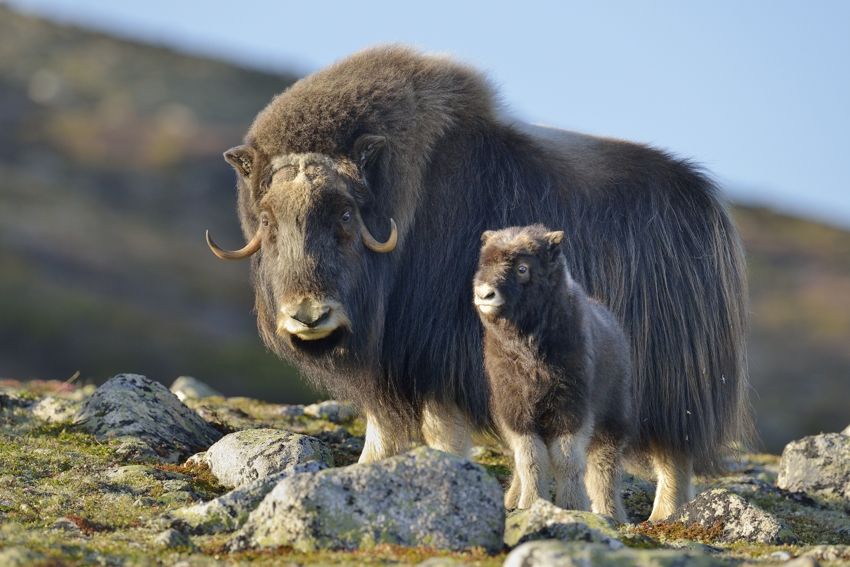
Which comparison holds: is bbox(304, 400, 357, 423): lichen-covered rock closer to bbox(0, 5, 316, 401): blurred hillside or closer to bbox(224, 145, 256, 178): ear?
bbox(224, 145, 256, 178): ear

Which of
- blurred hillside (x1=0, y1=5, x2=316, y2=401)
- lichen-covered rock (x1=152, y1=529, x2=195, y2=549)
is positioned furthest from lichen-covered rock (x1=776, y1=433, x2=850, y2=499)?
blurred hillside (x1=0, y1=5, x2=316, y2=401)

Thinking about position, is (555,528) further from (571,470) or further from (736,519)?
(736,519)

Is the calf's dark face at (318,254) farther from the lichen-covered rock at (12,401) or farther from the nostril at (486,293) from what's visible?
the lichen-covered rock at (12,401)

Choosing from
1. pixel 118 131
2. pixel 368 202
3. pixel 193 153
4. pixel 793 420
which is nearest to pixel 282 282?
pixel 368 202

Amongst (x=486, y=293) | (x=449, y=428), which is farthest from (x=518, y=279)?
(x=449, y=428)

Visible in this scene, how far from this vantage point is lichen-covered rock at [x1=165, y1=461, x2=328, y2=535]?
372cm

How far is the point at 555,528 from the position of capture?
349 centimetres

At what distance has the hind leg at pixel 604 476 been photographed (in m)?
4.62

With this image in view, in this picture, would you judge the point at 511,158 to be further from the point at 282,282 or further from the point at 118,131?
the point at 118,131

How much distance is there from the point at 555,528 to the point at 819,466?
3.24 m

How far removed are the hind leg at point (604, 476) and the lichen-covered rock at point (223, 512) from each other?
1.51 meters

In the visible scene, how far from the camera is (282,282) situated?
4.92 m

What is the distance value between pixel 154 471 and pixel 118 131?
101 ft

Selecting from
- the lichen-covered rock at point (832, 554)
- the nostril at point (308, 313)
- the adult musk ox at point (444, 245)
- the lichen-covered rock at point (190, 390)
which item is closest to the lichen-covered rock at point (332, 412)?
the lichen-covered rock at point (190, 390)
